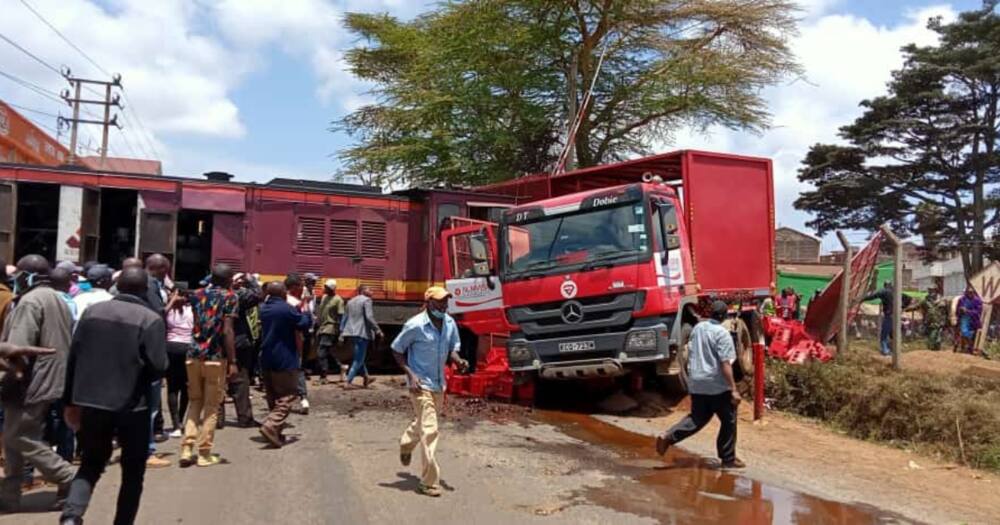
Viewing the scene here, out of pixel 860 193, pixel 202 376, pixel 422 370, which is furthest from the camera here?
pixel 860 193

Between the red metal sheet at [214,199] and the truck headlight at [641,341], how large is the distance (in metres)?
7.62

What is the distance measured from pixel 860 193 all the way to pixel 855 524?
28242mm

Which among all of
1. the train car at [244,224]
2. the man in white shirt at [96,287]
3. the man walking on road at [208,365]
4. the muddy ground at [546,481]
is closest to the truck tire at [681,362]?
the muddy ground at [546,481]

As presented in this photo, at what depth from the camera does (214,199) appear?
14.2 metres

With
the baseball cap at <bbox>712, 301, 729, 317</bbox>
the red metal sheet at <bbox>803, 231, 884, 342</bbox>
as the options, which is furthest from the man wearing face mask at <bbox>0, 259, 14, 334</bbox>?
the red metal sheet at <bbox>803, 231, 884, 342</bbox>

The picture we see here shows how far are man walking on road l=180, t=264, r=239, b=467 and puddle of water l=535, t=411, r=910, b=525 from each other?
3.17 meters

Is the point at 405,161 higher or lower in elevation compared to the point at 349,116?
lower

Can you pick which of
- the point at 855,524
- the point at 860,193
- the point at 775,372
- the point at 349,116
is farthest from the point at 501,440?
the point at 860,193

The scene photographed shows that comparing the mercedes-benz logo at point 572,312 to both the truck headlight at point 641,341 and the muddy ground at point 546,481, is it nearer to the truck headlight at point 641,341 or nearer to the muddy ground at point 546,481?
the truck headlight at point 641,341

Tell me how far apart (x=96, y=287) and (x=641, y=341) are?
19.1ft

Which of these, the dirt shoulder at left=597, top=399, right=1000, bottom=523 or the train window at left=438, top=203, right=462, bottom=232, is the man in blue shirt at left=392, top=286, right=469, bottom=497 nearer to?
the dirt shoulder at left=597, top=399, right=1000, bottom=523

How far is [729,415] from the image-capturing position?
25.3 ft

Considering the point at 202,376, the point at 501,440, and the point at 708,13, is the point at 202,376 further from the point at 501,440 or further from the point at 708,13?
the point at 708,13

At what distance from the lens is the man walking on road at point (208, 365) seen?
7.15 meters
